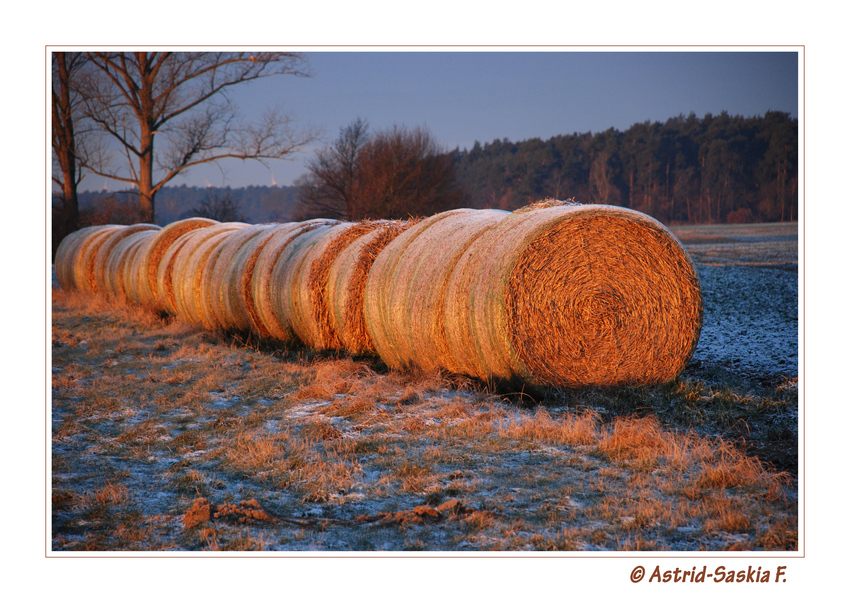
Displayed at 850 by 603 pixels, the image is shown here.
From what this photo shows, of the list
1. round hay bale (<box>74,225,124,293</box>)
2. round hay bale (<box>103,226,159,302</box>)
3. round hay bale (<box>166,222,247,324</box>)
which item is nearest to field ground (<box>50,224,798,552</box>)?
round hay bale (<box>166,222,247,324</box>)

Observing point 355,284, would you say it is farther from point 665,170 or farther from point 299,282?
point 665,170

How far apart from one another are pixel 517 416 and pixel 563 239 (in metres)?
1.62

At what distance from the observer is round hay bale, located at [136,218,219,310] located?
45.6 feet

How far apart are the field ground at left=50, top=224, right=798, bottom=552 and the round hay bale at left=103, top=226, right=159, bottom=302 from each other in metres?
8.23

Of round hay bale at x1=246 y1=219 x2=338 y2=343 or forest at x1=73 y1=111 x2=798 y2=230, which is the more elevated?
forest at x1=73 y1=111 x2=798 y2=230

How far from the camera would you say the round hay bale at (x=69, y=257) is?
18.5m

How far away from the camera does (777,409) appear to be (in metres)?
5.48

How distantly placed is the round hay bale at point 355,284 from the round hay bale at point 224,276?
9.48 feet

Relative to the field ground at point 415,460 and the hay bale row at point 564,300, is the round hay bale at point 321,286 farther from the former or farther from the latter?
the hay bale row at point 564,300

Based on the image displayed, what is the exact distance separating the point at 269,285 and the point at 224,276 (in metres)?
1.51

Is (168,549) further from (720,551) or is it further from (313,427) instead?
(720,551)

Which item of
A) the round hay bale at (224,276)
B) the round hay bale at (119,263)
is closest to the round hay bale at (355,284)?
the round hay bale at (224,276)

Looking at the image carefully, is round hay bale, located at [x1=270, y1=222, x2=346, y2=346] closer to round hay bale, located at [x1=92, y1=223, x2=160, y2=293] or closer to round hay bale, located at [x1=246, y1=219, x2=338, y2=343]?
round hay bale, located at [x1=246, y1=219, x2=338, y2=343]

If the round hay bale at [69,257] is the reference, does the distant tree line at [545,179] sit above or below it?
above
